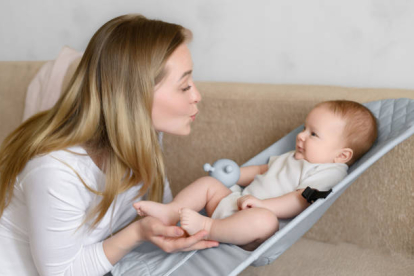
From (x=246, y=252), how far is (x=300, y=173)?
0.36 m

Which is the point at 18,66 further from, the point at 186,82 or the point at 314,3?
the point at 314,3

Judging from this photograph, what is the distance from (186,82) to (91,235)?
48cm

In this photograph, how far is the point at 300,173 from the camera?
1223 millimetres

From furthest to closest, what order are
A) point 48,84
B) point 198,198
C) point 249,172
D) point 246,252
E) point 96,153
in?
point 48,84, point 249,172, point 198,198, point 96,153, point 246,252

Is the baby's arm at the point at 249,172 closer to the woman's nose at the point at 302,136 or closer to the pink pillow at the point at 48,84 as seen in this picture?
the woman's nose at the point at 302,136

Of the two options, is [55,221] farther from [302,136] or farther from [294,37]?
[294,37]

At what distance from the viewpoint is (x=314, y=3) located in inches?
58.1

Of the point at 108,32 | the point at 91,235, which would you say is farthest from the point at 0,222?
the point at 108,32

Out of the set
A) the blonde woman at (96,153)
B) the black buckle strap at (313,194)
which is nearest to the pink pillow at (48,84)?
the blonde woman at (96,153)

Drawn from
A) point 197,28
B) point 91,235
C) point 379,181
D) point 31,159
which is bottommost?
point 91,235

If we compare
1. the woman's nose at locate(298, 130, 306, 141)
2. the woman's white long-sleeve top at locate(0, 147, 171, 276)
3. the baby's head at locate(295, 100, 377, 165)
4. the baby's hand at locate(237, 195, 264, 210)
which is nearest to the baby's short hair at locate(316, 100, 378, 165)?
the baby's head at locate(295, 100, 377, 165)

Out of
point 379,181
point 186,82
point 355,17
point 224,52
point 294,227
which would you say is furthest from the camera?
point 224,52

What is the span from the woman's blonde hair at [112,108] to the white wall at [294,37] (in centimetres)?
59

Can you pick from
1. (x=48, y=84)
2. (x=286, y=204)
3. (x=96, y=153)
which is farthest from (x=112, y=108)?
(x=48, y=84)
